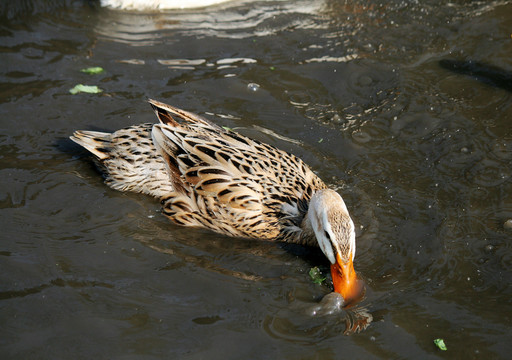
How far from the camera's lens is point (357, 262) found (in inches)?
224

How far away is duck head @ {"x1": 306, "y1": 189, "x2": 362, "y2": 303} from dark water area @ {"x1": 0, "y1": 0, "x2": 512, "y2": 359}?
173 millimetres

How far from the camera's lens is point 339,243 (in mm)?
5246

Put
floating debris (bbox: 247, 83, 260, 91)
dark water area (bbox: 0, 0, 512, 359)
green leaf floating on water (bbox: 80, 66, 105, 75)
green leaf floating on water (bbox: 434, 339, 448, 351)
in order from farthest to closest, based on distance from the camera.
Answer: green leaf floating on water (bbox: 80, 66, 105, 75)
floating debris (bbox: 247, 83, 260, 91)
dark water area (bbox: 0, 0, 512, 359)
green leaf floating on water (bbox: 434, 339, 448, 351)

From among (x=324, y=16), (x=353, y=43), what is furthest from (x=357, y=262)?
(x=324, y=16)

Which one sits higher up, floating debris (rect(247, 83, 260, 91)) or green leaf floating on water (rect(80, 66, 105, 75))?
green leaf floating on water (rect(80, 66, 105, 75))

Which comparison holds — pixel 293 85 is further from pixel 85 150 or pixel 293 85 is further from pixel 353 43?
pixel 85 150

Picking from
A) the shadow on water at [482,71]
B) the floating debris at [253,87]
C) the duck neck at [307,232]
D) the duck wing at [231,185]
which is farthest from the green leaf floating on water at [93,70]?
the shadow on water at [482,71]

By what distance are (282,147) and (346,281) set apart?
98.1 inches

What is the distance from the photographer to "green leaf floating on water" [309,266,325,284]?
18.0 ft

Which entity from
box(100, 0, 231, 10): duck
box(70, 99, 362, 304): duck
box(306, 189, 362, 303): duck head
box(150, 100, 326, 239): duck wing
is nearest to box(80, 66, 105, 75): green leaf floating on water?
box(100, 0, 231, 10): duck

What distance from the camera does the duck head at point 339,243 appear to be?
5223 millimetres

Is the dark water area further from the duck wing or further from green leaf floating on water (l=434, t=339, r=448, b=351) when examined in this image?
the duck wing

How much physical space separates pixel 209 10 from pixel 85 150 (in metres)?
4.19

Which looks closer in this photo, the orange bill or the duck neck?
the orange bill
